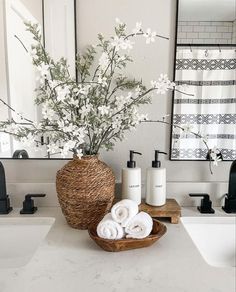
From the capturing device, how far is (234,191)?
3.43 feet

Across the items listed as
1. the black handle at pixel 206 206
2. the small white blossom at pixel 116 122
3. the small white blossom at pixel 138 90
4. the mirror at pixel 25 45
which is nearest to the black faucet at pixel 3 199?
the mirror at pixel 25 45

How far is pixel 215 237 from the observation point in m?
1.04

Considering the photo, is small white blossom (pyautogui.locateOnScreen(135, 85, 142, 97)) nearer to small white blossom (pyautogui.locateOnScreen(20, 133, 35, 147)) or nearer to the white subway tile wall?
the white subway tile wall

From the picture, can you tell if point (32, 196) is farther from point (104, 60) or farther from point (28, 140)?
point (104, 60)

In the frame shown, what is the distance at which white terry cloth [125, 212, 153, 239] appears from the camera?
2.50 ft

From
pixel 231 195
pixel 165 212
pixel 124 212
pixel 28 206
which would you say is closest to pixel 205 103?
pixel 231 195

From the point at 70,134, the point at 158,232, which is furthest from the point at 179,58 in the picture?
the point at 158,232

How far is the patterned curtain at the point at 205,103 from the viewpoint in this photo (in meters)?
1.09

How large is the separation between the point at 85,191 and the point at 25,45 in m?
0.68

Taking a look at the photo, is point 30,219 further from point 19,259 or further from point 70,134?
point 70,134

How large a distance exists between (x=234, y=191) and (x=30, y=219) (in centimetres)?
84

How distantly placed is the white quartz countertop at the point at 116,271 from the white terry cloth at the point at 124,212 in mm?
94

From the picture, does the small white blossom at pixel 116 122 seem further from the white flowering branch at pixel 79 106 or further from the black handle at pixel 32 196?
the black handle at pixel 32 196

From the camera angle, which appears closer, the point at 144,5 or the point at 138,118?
the point at 138,118
